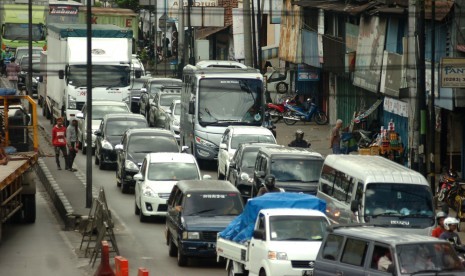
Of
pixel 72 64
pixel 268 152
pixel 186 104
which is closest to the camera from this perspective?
pixel 268 152

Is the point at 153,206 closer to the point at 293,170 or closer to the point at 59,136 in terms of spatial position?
the point at 293,170

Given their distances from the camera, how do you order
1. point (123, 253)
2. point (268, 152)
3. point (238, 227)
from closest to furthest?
point (238, 227)
point (123, 253)
point (268, 152)

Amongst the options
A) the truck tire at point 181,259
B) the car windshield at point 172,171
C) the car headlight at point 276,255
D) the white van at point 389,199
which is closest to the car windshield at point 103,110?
the car windshield at point 172,171

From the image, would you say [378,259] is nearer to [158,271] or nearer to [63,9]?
[158,271]

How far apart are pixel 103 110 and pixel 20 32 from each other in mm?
33846

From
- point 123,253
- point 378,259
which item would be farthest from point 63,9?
point 378,259

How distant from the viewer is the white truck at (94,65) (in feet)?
153

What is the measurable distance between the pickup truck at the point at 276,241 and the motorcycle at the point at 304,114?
3319 centimetres

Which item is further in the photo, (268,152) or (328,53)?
(328,53)

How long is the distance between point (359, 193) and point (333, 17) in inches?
1234

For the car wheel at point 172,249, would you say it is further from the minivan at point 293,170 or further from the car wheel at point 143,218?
the car wheel at point 143,218

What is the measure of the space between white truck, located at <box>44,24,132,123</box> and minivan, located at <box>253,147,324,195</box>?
18.2m

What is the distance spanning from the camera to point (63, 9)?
66.5 metres

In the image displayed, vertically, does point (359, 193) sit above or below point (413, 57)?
below
